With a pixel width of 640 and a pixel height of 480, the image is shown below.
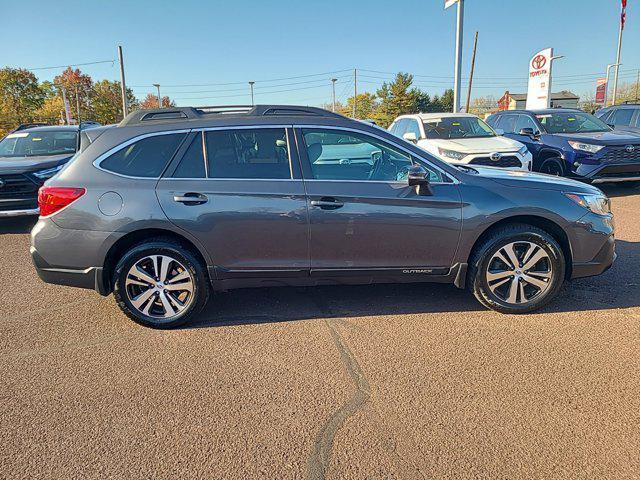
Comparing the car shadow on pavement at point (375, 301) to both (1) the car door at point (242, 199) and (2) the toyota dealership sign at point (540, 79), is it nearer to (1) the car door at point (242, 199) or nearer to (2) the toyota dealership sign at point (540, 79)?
(1) the car door at point (242, 199)

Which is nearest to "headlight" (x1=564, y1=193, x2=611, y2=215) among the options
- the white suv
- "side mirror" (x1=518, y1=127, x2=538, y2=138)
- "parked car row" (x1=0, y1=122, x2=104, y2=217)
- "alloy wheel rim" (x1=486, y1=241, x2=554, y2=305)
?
"alloy wheel rim" (x1=486, y1=241, x2=554, y2=305)

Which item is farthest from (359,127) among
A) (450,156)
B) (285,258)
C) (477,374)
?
(450,156)

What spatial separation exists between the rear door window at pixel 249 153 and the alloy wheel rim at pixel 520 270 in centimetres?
195

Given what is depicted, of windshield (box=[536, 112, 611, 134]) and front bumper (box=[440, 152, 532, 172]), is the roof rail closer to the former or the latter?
front bumper (box=[440, 152, 532, 172])

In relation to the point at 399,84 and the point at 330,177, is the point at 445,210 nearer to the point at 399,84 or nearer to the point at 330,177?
the point at 330,177

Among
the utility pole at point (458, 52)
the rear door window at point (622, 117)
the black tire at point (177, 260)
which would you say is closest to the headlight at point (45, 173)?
the black tire at point (177, 260)

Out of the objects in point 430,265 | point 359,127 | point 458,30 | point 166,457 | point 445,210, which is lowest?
point 166,457

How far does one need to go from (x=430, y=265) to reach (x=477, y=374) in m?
1.10

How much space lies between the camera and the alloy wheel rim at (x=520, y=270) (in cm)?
389

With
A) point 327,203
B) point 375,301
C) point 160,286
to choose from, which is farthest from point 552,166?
point 160,286

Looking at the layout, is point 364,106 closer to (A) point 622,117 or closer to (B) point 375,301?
(A) point 622,117

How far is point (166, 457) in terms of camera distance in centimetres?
235

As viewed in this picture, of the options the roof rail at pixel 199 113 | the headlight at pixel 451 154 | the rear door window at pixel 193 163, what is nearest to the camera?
the rear door window at pixel 193 163

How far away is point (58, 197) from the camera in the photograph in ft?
12.0
